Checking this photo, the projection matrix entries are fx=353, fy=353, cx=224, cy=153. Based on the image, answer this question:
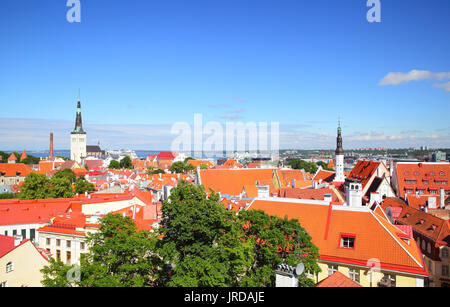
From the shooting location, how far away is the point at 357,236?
1812cm

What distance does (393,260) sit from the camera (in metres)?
16.3

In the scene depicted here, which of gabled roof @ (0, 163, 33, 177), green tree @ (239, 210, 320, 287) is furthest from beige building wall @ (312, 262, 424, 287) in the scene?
gabled roof @ (0, 163, 33, 177)

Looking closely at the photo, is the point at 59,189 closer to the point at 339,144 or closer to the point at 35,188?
the point at 35,188

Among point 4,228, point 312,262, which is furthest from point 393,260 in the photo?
point 4,228

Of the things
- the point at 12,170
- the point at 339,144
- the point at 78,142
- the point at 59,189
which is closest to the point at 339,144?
the point at 339,144

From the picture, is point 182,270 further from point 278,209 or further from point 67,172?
point 67,172

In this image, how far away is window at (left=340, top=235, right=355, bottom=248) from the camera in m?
Answer: 18.1

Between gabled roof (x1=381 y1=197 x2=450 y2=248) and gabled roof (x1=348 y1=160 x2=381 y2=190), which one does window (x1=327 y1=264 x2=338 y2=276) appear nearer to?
gabled roof (x1=381 y1=197 x2=450 y2=248)

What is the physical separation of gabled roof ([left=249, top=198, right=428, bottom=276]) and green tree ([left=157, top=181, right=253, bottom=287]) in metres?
5.85

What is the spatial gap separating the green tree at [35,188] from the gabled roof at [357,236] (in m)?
37.2

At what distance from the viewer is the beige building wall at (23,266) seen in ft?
60.2

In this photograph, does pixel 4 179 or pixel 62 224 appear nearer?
pixel 62 224

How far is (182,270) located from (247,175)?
34.1 m

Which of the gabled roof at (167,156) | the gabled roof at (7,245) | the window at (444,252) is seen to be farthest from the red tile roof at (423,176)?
the gabled roof at (167,156)
